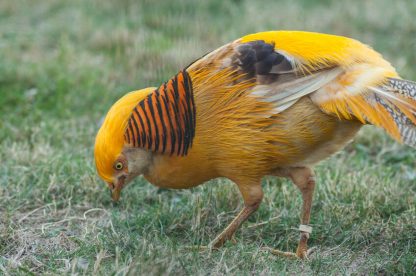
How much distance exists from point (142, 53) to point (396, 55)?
3.25 m

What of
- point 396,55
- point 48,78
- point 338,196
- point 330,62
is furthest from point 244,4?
point 330,62

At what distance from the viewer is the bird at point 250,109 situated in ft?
12.6

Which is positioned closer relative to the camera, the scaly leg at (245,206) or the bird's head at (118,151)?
the bird's head at (118,151)

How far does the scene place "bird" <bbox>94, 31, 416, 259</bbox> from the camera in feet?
12.6

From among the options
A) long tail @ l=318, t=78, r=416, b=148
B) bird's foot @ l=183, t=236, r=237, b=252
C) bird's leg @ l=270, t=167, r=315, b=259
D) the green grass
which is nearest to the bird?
long tail @ l=318, t=78, r=416, b=148

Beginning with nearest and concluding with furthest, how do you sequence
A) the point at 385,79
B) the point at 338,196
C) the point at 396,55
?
the point at 385,79, the point at 338,196, the point at 396,55

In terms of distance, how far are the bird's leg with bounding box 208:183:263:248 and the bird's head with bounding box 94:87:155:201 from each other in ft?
1.86

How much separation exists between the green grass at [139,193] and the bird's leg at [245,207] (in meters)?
0.11

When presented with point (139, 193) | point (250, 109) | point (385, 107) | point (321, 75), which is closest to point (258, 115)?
point (250, 109)

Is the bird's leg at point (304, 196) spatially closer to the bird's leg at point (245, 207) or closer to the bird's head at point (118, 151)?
the bird's leg at point (245, 207)

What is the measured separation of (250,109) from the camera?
153 inches

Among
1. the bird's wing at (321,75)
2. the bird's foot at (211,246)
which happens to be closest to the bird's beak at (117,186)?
the bird's foot at (211,246)

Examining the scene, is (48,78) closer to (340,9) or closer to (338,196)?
(338,196)

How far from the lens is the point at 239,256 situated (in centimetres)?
393
